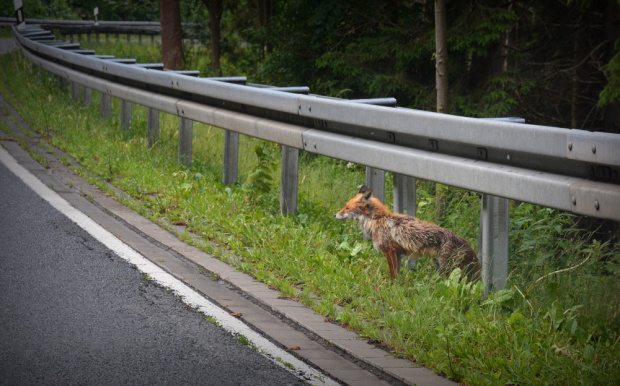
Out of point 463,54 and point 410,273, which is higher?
point 463,54

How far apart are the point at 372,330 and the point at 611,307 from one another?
1.38 m

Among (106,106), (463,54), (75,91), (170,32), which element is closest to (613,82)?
(463,54)

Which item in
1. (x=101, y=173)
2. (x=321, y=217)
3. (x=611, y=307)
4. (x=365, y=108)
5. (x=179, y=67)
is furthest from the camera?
(x=179, y=67)

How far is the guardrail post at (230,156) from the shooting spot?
29.0 ft

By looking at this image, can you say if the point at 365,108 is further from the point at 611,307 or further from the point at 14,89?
the point at 14,89

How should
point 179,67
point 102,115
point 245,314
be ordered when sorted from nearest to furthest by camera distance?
point 245,314
point 102,115
point 179,67

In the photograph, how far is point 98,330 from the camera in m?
4.97

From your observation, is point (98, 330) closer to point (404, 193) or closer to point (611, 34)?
point (404, 193)

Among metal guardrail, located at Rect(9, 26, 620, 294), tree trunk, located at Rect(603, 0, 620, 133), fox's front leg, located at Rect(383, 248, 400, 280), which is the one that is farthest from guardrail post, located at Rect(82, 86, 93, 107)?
fox's front leg, located at Rect(383, 248, 400, 280)

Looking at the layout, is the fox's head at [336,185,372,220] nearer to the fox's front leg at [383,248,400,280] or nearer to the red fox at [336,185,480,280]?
the red fox at [336,185,480,280]

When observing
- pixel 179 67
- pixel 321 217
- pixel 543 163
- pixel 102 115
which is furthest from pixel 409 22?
pixel 543 163

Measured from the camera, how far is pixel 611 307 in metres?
4.90

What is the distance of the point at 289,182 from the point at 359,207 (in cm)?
143

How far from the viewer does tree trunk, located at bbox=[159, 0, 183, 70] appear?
2450 cm
